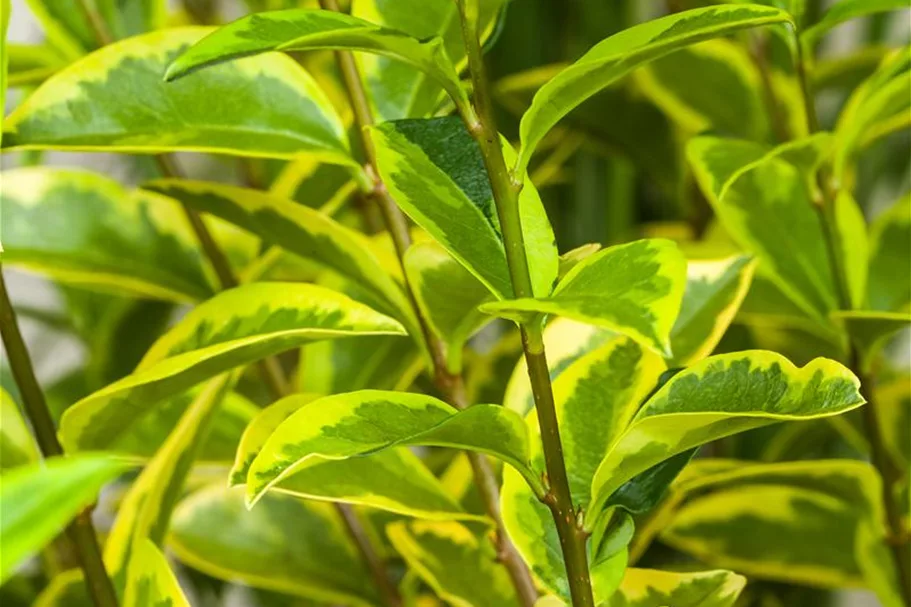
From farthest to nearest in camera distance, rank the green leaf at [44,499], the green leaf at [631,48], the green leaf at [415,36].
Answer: the green leaf at [415,36]
the green leaf at [631,48]
the green leaf at [44,499]

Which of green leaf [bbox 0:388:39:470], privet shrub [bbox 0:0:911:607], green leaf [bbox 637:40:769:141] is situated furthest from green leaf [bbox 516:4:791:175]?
green leaf [bbox 637:40:769:141]

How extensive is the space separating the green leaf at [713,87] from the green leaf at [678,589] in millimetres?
306

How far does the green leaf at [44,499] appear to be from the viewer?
0.13 meters

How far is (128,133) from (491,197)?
0.13 m

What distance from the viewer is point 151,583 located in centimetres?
33

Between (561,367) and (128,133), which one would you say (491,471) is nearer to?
(561,367)

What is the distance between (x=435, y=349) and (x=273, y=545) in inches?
6.7

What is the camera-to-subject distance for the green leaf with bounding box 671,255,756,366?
0.40 metres

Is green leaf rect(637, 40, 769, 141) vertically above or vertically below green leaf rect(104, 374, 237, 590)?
above

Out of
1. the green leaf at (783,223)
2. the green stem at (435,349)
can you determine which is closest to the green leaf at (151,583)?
the green stem at (435,349)

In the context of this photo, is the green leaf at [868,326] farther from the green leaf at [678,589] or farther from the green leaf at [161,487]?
the green leaf at [161,487]

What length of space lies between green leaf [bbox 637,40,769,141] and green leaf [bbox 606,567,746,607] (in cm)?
31

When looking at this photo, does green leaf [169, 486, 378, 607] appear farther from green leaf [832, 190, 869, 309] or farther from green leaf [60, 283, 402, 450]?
green leaf [832, 190, 869, 309]

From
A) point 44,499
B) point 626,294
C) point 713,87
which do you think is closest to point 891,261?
point 713,87
